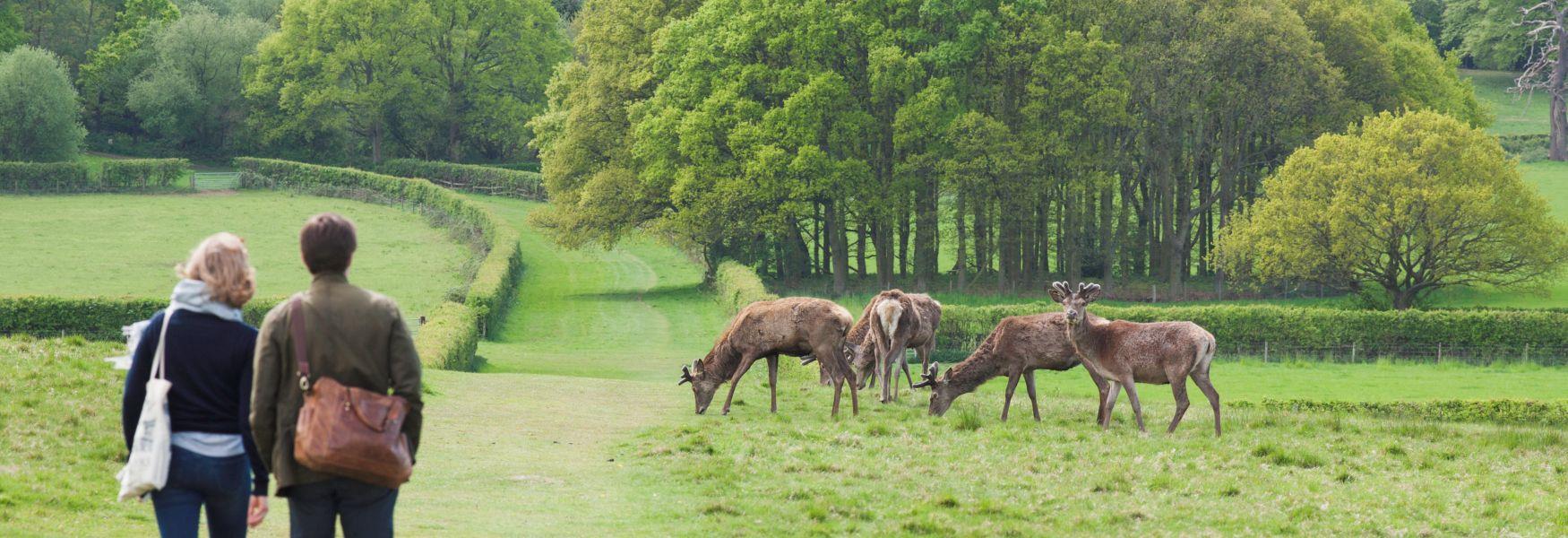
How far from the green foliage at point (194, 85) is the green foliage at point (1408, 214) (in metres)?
74.5

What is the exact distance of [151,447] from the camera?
820 centimetres

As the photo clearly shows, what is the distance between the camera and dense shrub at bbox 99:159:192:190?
301ft

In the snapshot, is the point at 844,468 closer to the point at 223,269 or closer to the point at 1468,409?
the point at 223,269

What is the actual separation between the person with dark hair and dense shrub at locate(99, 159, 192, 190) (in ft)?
299

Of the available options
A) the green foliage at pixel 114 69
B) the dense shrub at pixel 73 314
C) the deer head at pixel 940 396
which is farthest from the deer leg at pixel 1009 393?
the green foliage at pixel 114 69

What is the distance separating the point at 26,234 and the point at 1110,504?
230 feet

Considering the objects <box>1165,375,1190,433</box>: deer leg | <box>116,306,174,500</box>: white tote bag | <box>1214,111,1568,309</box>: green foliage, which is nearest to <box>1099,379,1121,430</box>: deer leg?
<box>1165,375,1190,433</box>: deer leg

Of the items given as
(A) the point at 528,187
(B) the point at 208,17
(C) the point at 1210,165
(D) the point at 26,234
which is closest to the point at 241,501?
(C) the point at 1210,165

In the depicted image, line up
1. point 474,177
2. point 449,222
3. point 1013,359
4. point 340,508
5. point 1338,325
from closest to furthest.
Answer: point 340,508 < point 1013,359 < point 1338,325 < point 449,222 < point 474,177

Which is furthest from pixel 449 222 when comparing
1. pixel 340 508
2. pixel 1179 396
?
pixel 340 508

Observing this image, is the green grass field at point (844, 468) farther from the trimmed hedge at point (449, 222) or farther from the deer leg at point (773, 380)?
the trimmed hedge at point (449, 222)

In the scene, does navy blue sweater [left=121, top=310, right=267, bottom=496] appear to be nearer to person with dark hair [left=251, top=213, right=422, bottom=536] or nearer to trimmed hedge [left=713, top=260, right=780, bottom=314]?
person with dark hair [left=251, top=213, right=422, bottom=536]

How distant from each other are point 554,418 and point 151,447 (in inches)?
620

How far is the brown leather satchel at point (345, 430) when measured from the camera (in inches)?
308
